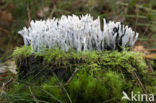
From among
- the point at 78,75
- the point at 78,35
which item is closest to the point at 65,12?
the point at 78,35

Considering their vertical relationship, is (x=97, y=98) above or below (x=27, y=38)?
below

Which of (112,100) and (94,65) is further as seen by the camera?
(94,65)

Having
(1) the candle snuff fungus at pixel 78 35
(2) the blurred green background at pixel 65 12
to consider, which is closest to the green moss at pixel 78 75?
(1) the candle snuff fungus at pixel 78 35

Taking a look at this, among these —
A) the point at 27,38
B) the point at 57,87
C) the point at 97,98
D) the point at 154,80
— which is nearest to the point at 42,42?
the point at 27,38

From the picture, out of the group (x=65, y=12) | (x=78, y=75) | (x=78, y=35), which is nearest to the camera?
(x=78, y=75)

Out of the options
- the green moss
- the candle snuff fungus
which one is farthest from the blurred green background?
the green moss

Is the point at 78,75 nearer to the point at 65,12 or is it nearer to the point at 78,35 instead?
the point at 78,35

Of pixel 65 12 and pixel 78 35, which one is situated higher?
pixel 65 12

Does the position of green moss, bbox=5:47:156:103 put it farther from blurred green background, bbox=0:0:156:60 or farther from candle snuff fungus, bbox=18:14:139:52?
blurred green background, bbox=0:0:156:60

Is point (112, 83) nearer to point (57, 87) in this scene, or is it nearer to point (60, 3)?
point (57, 87)
